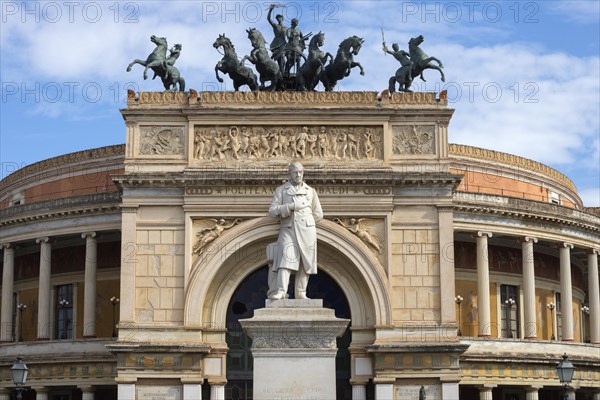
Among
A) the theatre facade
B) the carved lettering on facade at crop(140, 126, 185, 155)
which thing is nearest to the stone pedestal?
the theatre facade

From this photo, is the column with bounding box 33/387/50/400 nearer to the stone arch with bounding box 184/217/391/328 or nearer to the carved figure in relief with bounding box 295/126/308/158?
the stone arch with bounding box 184/217/391/328

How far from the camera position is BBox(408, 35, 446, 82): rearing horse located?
167 feet

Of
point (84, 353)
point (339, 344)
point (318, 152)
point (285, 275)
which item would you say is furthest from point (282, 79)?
point (285, 275)

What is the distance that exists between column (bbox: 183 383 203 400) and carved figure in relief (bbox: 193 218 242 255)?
5.39 metres

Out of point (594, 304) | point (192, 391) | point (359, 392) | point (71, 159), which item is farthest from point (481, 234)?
point (71, 159)

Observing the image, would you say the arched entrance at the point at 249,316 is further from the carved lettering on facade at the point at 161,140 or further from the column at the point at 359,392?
the carved lettering on facade at the point at 161,140

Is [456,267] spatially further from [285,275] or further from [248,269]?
[285,275]

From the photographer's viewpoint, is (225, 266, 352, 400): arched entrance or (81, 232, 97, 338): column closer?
(225, 266, 352, 400): arched entrance

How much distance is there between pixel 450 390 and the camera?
45844 mm

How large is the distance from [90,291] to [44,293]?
2.78 metres

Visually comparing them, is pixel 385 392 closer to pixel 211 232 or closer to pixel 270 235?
pixel 270 235

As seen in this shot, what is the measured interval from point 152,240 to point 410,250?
34.9ft

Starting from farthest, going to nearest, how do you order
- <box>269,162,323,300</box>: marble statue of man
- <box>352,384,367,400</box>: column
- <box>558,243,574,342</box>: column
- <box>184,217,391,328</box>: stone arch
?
<box>558,243,574,342</box>: column < <box>184,217,391,328</box>: stone arch < <box>352,384,367,400</box>: column < <box>269,162,323,300</box>: marble statue of man

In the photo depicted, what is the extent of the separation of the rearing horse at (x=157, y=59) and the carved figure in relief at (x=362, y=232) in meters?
10.6
